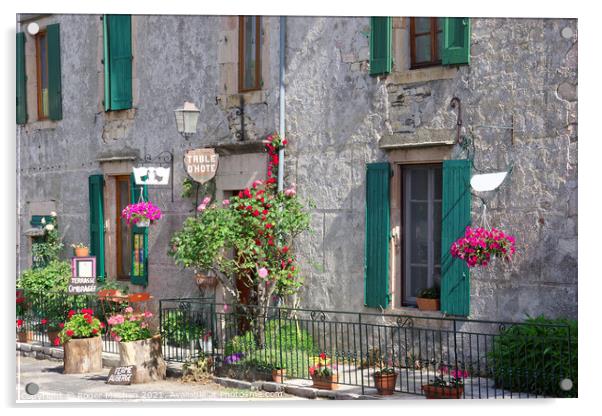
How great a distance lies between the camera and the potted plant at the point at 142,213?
11.2 meters

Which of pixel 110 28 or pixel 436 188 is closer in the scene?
pixel 436 188

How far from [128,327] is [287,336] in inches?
57.4

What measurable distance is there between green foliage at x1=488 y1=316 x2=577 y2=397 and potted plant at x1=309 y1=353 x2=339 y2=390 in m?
1.33

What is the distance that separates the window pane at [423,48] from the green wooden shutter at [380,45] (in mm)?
258

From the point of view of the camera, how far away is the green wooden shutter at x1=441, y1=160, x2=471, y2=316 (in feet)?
31.8

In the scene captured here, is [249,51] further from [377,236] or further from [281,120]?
[377,236]

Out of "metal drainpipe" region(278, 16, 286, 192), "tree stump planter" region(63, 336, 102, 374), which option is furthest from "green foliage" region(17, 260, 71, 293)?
"metal drainpipe" region(278, 16, 286, 192)

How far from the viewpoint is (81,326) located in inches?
423

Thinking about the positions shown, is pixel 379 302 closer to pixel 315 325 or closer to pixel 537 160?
pixel 315 325

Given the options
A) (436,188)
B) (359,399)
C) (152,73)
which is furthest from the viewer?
(152,73)

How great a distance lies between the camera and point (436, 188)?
1002cm

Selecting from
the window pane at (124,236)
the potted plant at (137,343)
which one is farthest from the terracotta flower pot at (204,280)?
the potted plant at (137,343)

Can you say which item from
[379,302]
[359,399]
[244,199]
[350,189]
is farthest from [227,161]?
[359,399]

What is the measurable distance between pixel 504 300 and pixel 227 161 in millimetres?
3334
